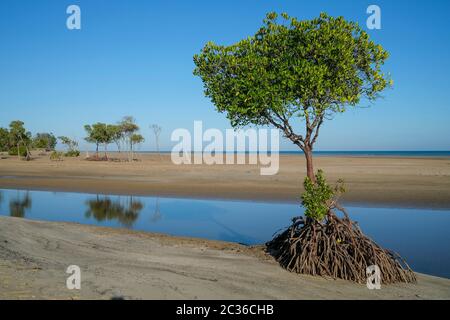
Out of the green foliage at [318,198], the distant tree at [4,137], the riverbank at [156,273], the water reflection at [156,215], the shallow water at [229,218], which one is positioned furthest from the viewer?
the distant tree at [4,137]

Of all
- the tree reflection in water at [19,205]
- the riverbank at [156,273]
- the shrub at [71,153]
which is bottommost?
the tree reflection in water at [19,205]

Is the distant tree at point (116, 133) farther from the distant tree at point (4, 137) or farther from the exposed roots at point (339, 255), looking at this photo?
the exposed roots at point (339, 255)

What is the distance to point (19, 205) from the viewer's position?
24.8m

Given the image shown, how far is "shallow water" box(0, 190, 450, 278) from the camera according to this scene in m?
14.7

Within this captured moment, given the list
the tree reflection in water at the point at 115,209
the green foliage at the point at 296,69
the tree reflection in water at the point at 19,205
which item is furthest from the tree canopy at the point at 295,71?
the tree reflection in water at the point at 19,205

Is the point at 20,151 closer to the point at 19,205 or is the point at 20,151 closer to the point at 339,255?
the point at 19,205

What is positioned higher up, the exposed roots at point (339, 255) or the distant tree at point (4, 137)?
the distant tree at point (4, 137)

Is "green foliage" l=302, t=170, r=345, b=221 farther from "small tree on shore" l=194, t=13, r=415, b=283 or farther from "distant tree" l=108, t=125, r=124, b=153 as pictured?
"distant tree" l=108, t=125, r=124, b=153

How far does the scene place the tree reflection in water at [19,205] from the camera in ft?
70.9

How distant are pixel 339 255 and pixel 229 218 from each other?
10.9 metres

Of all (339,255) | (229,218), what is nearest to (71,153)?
(229,218)

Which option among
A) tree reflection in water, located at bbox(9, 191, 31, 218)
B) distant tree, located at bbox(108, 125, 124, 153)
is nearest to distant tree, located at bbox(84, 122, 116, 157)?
distant tree, located at bbox(108, 125, 124, 153)
